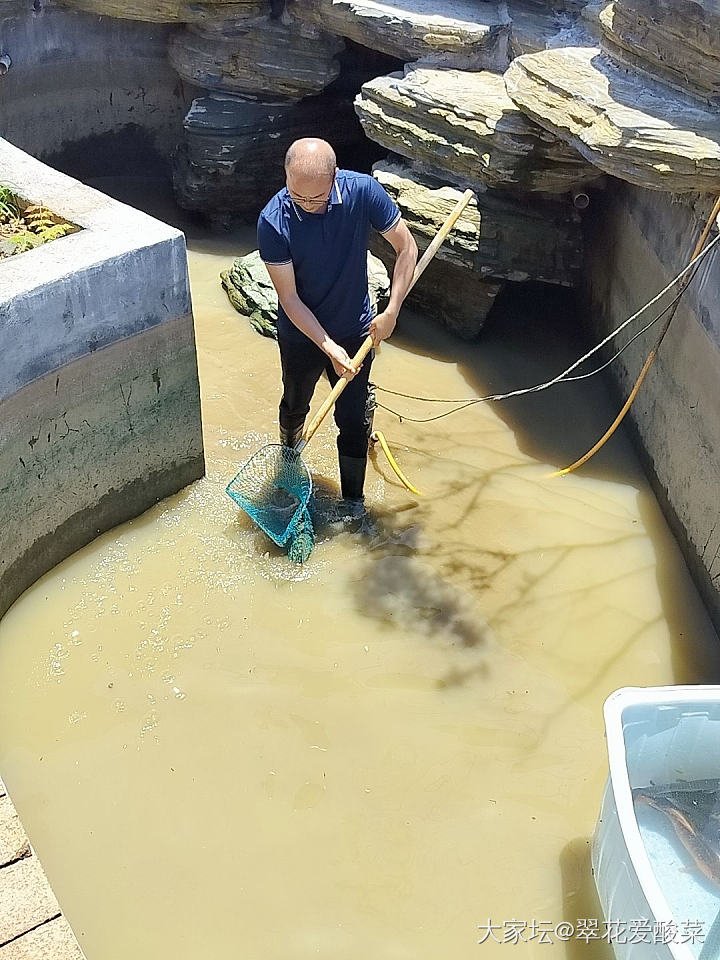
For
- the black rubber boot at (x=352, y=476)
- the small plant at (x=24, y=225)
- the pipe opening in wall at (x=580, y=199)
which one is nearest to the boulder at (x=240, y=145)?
the pipe opening in wall at (x=580, y=199)

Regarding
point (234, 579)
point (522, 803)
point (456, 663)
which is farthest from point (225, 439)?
point (522, 803)

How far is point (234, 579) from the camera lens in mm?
4391

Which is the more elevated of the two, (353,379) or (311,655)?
(353,379)

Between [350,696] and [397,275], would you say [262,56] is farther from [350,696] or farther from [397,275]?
[350,696]

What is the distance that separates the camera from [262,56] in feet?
23.2

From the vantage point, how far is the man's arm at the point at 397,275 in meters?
4.14

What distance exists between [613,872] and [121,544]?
2.74 metres

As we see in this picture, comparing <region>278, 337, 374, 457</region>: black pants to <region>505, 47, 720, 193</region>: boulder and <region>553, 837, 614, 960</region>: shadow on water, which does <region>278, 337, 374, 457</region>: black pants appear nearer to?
<region>505, 47, 720, 193</region>: boulder

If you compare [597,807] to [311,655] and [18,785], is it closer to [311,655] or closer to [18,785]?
[311,655]

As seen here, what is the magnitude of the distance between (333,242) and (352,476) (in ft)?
4.16

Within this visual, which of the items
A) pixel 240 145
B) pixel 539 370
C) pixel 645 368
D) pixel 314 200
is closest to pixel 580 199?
pixel 539 370

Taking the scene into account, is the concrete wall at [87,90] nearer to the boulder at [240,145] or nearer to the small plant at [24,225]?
the boulder at [240,145]

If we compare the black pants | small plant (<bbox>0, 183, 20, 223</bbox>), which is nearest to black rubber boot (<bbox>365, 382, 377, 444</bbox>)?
the black pants

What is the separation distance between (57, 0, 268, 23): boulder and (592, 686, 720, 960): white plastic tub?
605 cm
